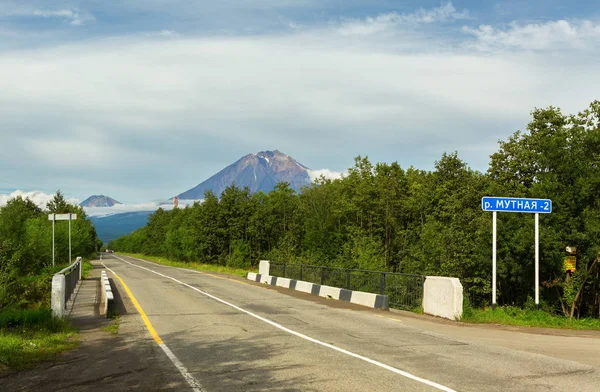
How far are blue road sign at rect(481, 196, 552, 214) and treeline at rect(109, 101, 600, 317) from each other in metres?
6.53

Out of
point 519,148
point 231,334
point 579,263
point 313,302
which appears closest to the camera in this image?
point 231,334

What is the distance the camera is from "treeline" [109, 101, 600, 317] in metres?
23.2

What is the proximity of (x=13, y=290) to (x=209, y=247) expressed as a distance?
146 feet

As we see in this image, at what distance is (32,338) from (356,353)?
23.1 ft

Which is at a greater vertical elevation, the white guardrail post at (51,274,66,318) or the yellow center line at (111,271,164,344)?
the white guardrail post at (51,274,66,318)

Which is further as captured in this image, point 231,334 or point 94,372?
point 231,334

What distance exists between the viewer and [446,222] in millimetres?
54500

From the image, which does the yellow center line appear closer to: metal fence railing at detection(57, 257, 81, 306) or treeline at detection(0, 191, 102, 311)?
metal fence railing at detection(57, 257, 81, 306)

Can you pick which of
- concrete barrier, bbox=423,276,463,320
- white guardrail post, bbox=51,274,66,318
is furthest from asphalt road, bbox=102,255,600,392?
white guardrail post, bbox=51,274,66,318

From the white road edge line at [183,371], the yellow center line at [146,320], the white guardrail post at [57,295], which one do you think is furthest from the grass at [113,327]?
the white road edge line at [183,371]

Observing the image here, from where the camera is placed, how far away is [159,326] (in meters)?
13.2

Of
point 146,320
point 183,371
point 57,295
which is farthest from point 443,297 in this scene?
point 57,295

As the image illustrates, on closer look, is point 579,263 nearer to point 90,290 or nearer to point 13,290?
point 90,290

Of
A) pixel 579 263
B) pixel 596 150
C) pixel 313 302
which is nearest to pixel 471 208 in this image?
pixel 596 150
